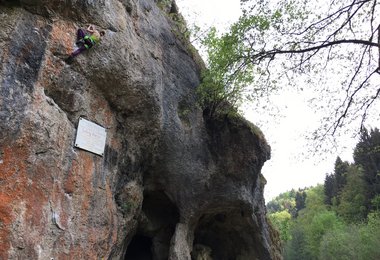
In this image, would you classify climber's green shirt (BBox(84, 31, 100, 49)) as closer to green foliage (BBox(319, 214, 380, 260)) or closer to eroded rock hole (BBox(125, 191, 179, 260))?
eroded rock hole (BBox(125, 191, 179, 260))

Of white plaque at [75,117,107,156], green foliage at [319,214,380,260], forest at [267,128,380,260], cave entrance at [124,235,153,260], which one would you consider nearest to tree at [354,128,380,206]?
forest at [267,128,380,260]

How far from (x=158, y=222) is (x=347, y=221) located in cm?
3493

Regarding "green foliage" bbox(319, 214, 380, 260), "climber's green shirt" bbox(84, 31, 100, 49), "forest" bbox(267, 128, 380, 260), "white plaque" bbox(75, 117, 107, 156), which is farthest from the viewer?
"forest" bbox(267, 128, 380, 260)

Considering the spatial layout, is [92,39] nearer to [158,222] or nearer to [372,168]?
[158,222]

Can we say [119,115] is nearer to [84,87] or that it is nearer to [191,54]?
[84,87]

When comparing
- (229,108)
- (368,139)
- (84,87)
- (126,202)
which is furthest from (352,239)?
(84,87)

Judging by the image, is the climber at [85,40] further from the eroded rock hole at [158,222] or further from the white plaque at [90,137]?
the eroded rock hole at [158,222]

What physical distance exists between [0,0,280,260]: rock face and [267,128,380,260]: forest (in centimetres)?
1400

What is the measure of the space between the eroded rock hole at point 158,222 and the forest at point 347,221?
14489mm

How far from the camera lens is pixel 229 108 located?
10.6m

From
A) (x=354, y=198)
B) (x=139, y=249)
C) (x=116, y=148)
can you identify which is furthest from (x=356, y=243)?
(x=116, y=148)

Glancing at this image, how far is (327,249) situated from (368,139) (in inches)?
481

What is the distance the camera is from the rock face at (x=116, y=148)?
4.86 meters

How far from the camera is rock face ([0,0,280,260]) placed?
191 inches
